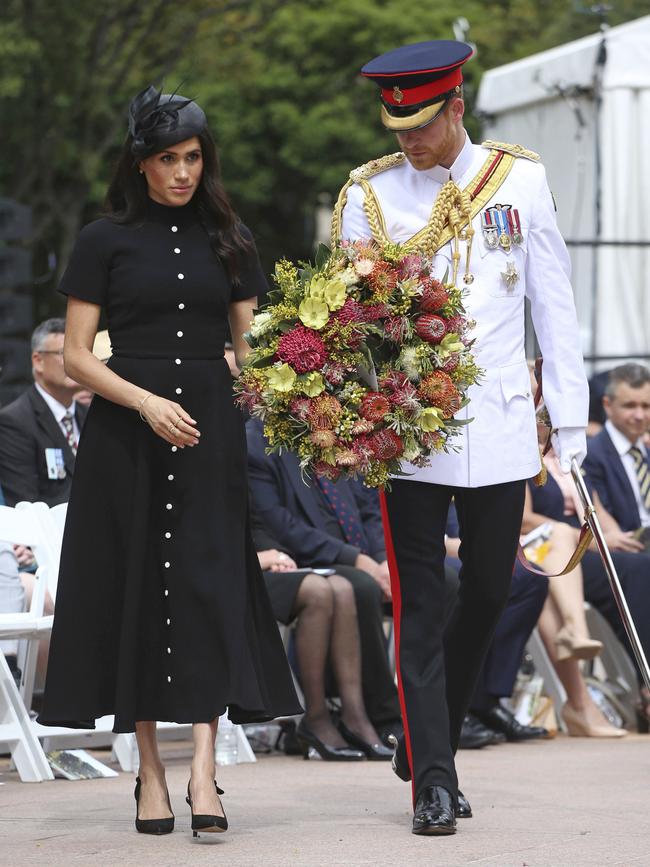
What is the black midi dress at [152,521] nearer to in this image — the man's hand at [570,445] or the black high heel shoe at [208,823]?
the black high heel shoe at [208,823]

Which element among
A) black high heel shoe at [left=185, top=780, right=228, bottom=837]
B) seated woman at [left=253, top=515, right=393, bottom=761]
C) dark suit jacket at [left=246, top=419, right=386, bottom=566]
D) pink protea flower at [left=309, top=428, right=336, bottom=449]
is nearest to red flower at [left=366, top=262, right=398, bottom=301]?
pink protea flower at [left=309, top=428, right=336, bottom=449]

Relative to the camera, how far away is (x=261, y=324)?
17.3ft

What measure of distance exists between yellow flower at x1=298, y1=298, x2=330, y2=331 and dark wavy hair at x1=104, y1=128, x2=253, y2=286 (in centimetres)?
52

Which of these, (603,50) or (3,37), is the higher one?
(3,37)

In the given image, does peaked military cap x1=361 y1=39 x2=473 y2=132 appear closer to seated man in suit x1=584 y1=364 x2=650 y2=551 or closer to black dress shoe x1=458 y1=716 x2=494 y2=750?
black dress shoe x1=458 y1=716 x2=494 y2=750

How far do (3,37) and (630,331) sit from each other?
40.2ft

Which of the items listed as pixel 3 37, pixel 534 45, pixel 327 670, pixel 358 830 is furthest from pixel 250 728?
pixel 534 45

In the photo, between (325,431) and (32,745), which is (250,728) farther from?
(325,431)

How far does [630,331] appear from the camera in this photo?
1686cm

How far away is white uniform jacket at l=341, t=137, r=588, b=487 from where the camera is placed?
549 cm

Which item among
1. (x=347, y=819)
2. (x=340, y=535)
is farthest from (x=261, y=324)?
(x=340, y=535)

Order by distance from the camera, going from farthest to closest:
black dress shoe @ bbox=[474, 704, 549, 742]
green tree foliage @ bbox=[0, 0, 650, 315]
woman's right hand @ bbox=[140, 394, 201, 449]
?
green tree foliage @ bbox=[0, 0, 650, 315] < black dress shoe @ bbox=[474, 704, 549, 742] < woman's right hand @ bbox=[140, 394, 201, 449]

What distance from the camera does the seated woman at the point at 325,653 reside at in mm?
7996

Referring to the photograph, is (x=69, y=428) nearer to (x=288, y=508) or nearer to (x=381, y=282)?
(x=288, y=508)
